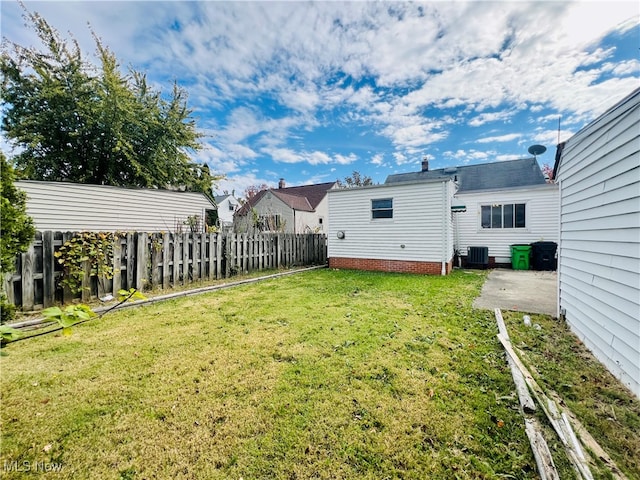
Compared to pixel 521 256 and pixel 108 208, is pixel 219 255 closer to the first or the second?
pixel 108 208

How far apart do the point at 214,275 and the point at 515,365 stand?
724 centimetres

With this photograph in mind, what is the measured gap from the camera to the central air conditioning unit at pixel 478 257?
37.4 ft

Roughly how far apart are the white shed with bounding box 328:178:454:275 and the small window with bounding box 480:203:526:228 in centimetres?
291

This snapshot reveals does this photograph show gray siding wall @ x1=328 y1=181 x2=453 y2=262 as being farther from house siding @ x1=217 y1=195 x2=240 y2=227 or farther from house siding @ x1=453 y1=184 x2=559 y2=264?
house siding @ x1=217 y1=195 x2=240 y2=227

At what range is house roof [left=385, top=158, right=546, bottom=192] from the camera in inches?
591

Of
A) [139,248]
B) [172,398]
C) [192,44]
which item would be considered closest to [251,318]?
[172,398]

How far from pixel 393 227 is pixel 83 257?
8.82 meters

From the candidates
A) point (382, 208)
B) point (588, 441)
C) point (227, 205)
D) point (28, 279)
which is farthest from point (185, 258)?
point (227, 205)

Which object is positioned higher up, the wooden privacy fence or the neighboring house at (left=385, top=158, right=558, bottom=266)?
the neighboring house at (left=385, top=158, right=558, bottom=266)

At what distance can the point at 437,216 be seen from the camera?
909cm

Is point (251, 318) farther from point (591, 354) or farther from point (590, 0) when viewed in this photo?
point (590, 0)

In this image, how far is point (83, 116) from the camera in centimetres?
1355

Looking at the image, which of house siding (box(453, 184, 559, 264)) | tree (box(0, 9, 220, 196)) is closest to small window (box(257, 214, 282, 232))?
tree (box(0, 9, 220, 196))

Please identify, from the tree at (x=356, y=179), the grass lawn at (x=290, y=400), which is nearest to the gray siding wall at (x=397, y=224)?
the grass lawn at (x=290, y=400)
